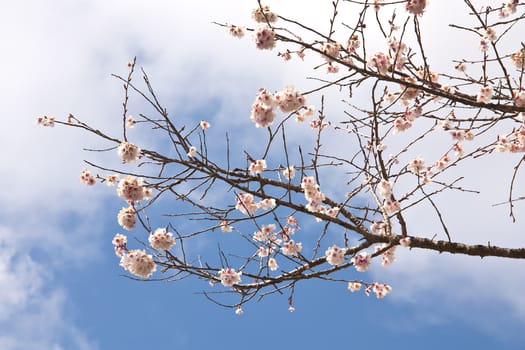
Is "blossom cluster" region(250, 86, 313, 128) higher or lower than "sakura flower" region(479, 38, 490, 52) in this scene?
lower

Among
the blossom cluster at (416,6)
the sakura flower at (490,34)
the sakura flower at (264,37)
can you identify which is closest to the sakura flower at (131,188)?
the sakura flower at (264,37)

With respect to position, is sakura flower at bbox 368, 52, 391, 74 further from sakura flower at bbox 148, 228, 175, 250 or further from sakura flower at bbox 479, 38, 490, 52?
sakura flower at bbox 148, 228, 175, 250

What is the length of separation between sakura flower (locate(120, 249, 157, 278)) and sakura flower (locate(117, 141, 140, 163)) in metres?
0.83

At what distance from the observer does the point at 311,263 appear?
216 inches

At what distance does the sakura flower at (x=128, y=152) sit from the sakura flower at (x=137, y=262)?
833 millimetres

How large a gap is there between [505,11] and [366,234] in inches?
107

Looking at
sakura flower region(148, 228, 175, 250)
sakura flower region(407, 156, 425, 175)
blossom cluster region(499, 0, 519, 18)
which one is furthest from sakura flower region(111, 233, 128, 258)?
blossom cluster region(499, 0, 519, 18)

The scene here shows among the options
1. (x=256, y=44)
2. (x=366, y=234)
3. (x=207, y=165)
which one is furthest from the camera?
(x=366, y=234)

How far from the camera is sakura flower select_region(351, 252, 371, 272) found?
5320 mm

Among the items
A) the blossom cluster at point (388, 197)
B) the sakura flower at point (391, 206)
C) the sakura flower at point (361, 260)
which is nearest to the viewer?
the sakura flower at point (361, 260)

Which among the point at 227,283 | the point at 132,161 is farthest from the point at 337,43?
the point at 227,283

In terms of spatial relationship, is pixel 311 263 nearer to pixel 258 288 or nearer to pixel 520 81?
pixel 258 288

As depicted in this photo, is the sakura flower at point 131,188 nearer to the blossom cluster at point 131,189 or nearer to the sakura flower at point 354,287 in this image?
the blossom cluster at point 131,189

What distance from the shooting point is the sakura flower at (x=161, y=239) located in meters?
4.88
